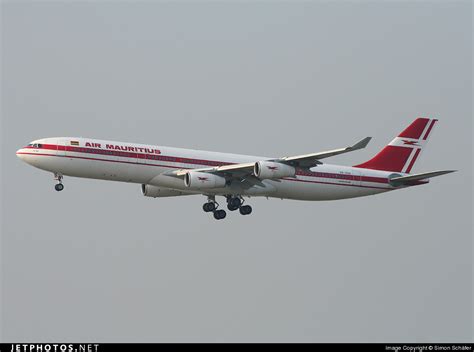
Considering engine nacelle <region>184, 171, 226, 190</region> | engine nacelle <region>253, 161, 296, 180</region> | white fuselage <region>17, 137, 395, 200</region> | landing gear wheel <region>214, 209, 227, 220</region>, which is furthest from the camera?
landing gear wheel <region>214, 209, 227, 220</region>

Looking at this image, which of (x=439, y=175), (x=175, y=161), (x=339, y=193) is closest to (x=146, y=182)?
(x=175, y=161)

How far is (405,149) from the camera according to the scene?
7956 cm

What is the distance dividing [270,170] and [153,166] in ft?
23.4

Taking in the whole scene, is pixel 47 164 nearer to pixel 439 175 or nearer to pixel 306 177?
pixel 306 177

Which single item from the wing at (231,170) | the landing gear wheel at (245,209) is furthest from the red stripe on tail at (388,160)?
the wing at (231,170)

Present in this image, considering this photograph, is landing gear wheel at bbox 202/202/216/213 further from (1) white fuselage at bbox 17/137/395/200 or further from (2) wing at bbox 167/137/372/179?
(2) wing at bbox 167/137/372/179

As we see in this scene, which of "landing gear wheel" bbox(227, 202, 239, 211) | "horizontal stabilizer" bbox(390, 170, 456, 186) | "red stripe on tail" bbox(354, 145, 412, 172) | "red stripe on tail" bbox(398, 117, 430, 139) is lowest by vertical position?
"landing gear wheel" bbox(227, 202, 239, 211)

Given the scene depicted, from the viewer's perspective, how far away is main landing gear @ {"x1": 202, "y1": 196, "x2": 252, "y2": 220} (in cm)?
7506

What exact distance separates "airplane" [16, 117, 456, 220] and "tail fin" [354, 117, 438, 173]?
0.07 meters

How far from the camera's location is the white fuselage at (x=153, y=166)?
69.4 meters

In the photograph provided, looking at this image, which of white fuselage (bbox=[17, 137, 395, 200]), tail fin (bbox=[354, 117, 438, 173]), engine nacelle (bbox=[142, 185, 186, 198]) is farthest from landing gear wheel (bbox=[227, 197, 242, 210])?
tail fin (bbox=[354, 117, 438, 173])

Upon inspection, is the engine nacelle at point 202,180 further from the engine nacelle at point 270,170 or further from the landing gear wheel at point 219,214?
the landing gear wheel at point 219,214

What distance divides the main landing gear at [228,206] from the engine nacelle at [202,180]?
11.4 feet

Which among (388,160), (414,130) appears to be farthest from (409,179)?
(414,130)
